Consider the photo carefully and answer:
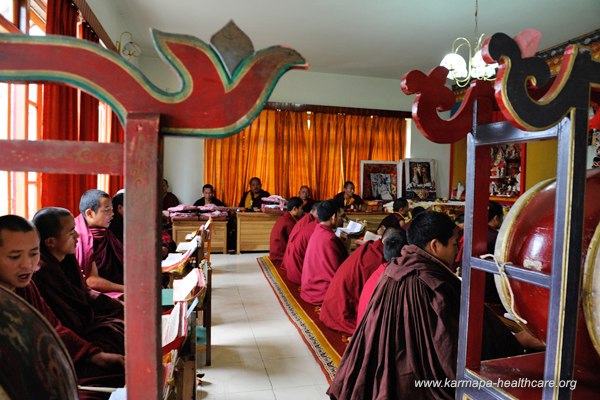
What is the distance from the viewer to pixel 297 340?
3150 mm

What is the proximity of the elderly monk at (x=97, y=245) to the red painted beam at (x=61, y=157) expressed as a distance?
7.20 feet

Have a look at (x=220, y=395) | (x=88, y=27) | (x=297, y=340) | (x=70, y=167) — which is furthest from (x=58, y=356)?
(x=88, y=27)

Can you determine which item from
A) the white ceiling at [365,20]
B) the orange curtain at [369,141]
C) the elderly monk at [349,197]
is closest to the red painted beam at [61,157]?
the white ceiling at [365,20]

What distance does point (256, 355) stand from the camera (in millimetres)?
2889

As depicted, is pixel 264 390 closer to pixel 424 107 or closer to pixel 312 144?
pixel 424 107

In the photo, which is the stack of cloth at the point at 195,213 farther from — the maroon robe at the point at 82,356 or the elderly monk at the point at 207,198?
the maroon robe at the point at 82,356

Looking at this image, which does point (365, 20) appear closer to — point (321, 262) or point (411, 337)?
point (321, 262)

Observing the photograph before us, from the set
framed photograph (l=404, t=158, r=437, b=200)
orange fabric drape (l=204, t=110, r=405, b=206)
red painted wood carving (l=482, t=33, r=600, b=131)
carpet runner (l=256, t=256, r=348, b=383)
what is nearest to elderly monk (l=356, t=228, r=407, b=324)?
carpet runner (l=256, t=256, r=348, b=383)

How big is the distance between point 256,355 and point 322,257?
4.08 feet

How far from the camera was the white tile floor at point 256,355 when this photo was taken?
2406 mm

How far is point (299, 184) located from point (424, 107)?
22.5ft

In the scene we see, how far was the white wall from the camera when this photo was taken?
23.9ft

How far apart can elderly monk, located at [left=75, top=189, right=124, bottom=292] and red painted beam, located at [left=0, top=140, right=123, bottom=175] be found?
2.20 m

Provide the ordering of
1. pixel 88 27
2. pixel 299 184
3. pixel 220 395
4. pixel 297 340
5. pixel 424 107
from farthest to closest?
pixel 299 184 < pixel 88 27 < pixel 297 340 < pixel 220 395 < pixel 424 107
